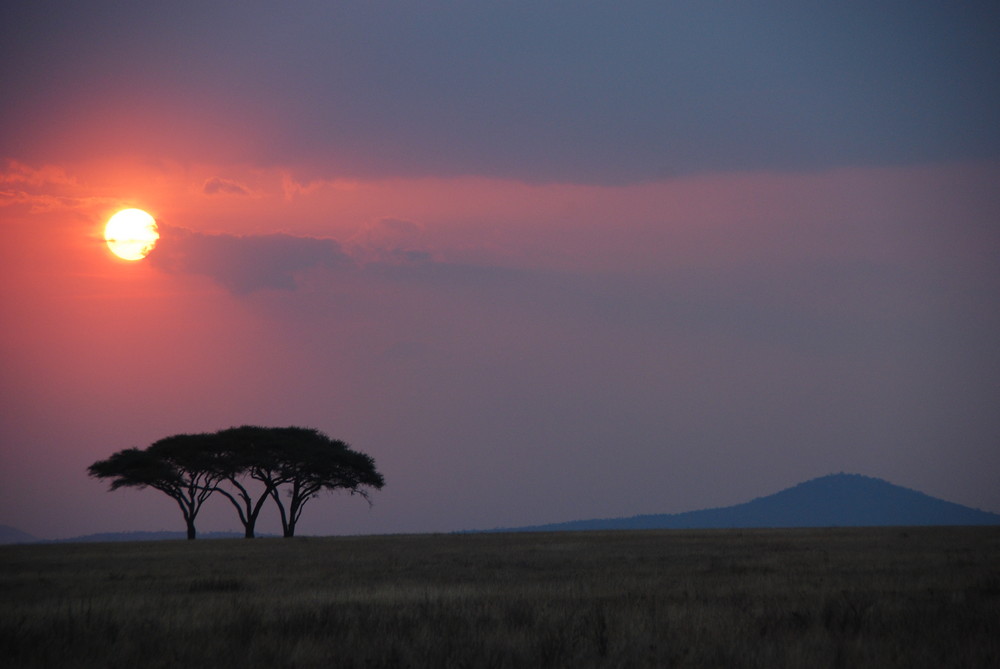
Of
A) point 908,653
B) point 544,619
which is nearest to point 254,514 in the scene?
point 544,619

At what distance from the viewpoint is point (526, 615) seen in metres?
15.9

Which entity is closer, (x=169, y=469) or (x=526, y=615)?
(x=526, y=615)

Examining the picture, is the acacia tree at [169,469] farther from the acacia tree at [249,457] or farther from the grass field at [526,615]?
the grass field at [526,615]

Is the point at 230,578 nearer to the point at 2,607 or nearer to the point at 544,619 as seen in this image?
the point at 2,607

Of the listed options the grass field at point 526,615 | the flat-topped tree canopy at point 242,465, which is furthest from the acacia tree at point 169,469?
the grass field at point 526,615

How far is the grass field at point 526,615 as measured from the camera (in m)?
12.1

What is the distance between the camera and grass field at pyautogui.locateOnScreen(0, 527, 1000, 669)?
1215 cm

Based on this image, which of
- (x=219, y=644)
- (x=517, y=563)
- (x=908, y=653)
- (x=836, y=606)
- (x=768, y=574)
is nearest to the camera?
(x=908, y=653)

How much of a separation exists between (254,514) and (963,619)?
7055cm

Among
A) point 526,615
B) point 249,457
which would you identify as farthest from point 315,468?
point 526,615

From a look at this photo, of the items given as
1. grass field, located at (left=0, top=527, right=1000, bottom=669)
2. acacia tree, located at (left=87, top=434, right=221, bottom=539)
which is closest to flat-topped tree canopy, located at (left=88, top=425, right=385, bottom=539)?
acacia tree, located at (left=87, top=434, right=221, bottom=539)

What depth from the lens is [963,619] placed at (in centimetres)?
1461

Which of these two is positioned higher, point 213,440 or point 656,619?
point 213,440

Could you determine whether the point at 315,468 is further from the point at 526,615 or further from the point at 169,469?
the point at 526,615
